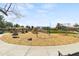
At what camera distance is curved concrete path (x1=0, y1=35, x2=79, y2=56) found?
4883mm

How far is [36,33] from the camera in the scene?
491 centimetres

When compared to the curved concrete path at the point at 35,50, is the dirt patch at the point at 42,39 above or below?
above

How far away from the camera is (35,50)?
489 centimetres

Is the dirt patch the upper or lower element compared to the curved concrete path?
A: upper

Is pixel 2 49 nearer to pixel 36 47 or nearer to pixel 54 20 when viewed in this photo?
pixel 36 47

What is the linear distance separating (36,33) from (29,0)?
422mm

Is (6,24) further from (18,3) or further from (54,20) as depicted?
(54,20)

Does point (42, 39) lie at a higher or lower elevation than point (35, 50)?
higher

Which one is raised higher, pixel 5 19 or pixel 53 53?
pixel 5 19

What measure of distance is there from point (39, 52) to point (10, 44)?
37 centimetres

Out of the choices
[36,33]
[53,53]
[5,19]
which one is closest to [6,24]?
[5,19]

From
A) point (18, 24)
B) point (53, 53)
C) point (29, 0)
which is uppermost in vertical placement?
point (29, 0)

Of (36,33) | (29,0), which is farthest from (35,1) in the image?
(36,33)

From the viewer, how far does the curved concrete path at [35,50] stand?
192 inches
